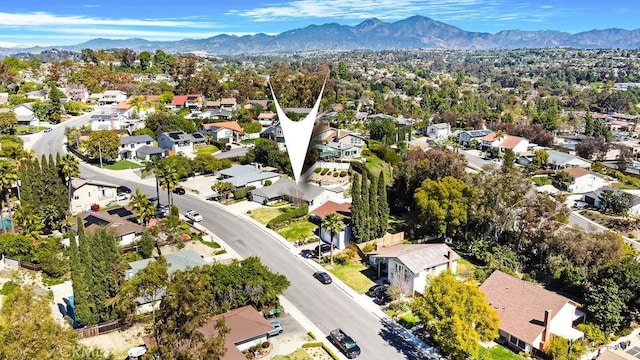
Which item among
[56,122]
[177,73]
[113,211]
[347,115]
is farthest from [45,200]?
[177,73]

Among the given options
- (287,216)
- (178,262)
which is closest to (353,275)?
(287,216)

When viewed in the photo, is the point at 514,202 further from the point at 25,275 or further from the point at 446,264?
the point at 25,275

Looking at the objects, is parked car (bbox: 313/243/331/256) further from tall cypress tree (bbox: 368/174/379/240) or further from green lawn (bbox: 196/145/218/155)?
green lawn (bbox: 196/145/218/155)

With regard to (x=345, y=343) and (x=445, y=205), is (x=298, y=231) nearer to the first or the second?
(x=445, y=205)

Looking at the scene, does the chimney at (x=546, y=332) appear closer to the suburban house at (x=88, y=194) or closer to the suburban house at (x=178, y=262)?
the suburban house at (x=178, y=262)

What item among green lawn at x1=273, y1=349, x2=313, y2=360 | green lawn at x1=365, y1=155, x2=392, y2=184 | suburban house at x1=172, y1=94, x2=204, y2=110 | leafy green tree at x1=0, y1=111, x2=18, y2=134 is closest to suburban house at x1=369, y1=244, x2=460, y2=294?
green lawn at x1=273, y1=349, x2=313, y2=360

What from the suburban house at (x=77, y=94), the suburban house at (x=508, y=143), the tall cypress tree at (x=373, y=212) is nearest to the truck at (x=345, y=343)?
the tall cypress tree at (x=373, y=212)

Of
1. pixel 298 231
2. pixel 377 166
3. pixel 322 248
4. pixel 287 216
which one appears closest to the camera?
pixel 322 248
